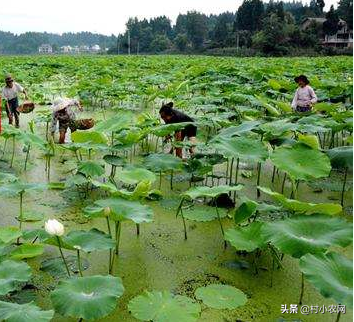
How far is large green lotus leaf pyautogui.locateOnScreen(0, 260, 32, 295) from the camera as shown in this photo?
1856 mm

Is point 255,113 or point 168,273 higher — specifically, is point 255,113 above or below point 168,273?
above

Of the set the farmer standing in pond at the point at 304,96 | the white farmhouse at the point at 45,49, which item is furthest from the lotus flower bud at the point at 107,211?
the white farmhouse at the point at 45,49

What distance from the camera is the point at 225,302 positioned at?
210 centimetres

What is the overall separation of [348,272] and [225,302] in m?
0.61

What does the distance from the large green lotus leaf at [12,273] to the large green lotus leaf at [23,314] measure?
0.15 metres

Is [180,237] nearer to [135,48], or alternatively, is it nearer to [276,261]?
[276,261]

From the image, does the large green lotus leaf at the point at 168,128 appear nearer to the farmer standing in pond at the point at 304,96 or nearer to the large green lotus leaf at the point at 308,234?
the large green lotus leaf at the point at 308,234

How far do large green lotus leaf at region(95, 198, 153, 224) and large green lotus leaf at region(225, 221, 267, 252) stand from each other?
410 millimetres

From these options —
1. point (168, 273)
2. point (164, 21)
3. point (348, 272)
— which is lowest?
point (168, 273)

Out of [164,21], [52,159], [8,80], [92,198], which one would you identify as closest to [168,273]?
[92,198]

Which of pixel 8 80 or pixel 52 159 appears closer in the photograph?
pixel 52 159

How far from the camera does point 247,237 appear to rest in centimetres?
233

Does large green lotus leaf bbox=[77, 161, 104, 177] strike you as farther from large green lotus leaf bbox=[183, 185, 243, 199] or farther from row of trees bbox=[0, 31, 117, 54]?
row of trees bbox=[0, 31, 117, 54]

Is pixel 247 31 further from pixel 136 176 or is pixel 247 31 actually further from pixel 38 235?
pixel 38 235
